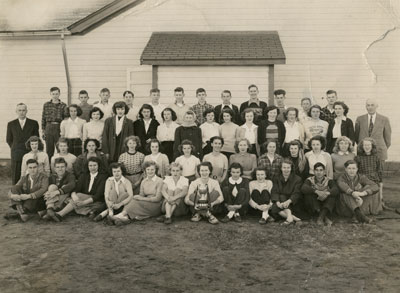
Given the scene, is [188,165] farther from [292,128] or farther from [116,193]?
[292,128]

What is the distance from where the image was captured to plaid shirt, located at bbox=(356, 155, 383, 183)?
8008 mm

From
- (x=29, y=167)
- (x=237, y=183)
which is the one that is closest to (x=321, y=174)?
(x=237, y=183)

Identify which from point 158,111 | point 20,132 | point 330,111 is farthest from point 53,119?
point 330,111

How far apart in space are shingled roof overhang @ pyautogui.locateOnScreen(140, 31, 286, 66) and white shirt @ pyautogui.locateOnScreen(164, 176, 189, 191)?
4.26 m

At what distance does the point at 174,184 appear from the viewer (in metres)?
7.79

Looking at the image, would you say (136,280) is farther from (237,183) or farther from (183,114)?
(183,114)

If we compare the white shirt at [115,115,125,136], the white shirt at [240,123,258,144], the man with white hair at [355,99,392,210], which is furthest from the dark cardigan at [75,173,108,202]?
the man with white hair at [355,99,392,210]

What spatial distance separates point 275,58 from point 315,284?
23.4 ft

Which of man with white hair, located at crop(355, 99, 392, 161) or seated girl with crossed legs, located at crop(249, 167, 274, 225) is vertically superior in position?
man with white hair, located at crop(355, 99, 392, 161)

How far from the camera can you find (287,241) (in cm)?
634

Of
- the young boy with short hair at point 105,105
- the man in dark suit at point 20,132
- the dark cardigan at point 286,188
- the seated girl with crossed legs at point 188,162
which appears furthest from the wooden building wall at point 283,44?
the dark cardigan at point 286,188

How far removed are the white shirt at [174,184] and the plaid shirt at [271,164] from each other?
1.23m

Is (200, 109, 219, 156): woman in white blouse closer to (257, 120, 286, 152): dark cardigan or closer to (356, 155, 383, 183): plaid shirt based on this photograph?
(257, 120, 286, 152): dark cardigan

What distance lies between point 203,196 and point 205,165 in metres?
0.47
